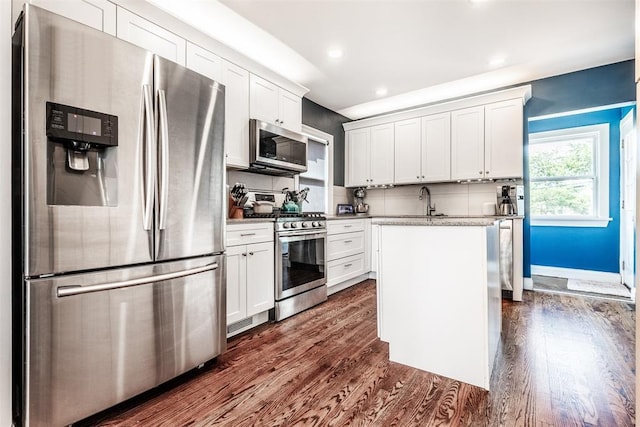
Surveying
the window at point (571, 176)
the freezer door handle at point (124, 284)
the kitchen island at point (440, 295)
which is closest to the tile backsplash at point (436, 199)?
the window at point (571, 176)

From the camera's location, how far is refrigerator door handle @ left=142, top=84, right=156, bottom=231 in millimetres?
1555

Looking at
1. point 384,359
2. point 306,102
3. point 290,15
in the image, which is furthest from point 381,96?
point 384,359

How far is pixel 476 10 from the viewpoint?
235 cm

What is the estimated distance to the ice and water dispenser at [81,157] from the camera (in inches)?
51.0

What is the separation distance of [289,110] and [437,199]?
2448 mm

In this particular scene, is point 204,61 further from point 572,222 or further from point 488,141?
point 572,222

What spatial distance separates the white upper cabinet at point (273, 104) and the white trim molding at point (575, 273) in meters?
4.48

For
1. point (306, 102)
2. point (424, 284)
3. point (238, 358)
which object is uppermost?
point (306, 102)

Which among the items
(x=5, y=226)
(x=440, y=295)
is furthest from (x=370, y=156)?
(x=5, y=226)

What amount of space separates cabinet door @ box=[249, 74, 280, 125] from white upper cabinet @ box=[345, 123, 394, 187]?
1.87 metres

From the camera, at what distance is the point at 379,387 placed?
1.72m

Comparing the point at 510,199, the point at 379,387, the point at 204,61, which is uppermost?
the point at 204,61

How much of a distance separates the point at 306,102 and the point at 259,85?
127 cm

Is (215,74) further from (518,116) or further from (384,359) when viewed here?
(518,116)
